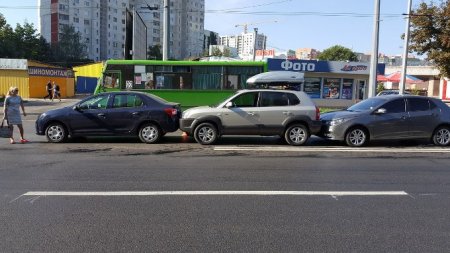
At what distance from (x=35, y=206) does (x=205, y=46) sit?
478 feet

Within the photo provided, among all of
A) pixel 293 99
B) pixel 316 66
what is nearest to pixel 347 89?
pixel 316 66

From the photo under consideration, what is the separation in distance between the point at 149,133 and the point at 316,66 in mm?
24494

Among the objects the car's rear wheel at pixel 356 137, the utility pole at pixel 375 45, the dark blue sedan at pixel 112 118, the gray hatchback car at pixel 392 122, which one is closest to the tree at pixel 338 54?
the utility pole at pixel 375 45

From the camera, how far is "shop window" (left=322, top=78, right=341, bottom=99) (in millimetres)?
35594

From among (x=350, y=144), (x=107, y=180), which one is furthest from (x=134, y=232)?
(x=350, y=144)

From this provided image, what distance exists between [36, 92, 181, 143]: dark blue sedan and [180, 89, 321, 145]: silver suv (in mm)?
757

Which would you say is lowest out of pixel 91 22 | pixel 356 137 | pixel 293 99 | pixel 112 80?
pixel 356 137

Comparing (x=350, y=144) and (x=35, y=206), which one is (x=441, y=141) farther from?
(x=35, y=206)

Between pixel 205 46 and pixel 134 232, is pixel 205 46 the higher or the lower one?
the higher one

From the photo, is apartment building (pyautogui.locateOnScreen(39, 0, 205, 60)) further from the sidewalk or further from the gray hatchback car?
the gray hatchback car

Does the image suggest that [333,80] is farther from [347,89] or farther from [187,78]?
[187,78]

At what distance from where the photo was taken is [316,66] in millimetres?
34844

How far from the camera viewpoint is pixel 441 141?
13031mm

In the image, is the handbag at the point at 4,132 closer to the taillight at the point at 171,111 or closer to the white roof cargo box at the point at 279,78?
the taillight at the point at 171,111
